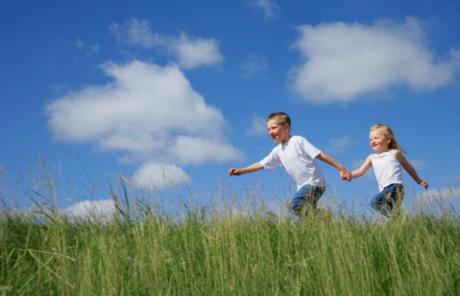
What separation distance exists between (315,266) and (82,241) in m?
2.53

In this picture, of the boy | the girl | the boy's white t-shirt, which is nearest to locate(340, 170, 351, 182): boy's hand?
the boy

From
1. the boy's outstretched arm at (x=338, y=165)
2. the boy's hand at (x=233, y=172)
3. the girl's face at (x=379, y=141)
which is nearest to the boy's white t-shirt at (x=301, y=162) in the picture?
the boy's outstretched arm at (x=338, y=165)

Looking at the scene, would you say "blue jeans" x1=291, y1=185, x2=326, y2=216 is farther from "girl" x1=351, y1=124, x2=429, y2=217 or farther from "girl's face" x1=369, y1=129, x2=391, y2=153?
"girl's face" x1=369, y1=129, x2=391, y2=153

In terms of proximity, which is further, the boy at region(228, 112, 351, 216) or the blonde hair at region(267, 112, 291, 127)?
the blonde hair at region(267, 112, 291, 127)

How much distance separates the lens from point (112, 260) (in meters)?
4.85

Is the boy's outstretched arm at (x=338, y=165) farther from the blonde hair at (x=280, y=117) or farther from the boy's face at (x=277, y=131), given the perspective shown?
the blonde hair at (x=280, y=117)

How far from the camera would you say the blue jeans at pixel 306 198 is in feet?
21.6

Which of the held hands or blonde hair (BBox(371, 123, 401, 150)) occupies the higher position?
blonde hair (BBox(371, 123, 401, 150))

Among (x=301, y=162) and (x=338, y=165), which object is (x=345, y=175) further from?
(x=301, y=162)

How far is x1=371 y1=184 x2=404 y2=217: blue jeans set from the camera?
22.7 ft

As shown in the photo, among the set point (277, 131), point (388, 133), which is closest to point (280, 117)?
point (277, 131)

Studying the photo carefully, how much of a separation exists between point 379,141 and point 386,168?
44cm

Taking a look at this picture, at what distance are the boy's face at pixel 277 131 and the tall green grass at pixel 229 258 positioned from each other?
1.30m

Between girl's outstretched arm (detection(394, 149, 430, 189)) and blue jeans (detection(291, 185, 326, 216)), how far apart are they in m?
1.18
